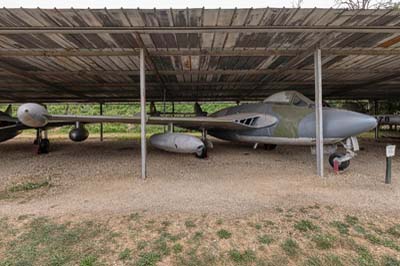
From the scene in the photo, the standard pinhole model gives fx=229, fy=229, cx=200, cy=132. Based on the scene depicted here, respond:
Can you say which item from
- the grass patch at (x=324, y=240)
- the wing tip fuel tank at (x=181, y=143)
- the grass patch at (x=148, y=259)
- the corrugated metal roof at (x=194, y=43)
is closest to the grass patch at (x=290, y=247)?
the grass patch at (x=324, y=240)

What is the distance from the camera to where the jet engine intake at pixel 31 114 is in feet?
18.8

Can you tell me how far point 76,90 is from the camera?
12.5m

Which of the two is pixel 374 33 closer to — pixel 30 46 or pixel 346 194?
pixel 346 194

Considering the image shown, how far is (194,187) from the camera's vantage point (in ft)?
17.7

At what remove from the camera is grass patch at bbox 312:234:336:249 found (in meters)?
2.87

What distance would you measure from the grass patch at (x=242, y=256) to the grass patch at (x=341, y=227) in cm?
145

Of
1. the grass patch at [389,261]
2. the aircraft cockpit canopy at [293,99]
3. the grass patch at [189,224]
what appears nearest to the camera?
the grass patch at [389,261]

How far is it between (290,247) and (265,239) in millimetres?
317

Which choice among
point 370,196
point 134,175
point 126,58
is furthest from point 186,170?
point 370,196

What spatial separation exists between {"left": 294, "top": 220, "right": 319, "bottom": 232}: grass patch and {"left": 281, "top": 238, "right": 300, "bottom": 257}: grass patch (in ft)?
1.26

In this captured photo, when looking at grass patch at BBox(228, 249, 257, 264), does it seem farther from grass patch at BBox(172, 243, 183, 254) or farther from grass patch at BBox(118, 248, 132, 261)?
grass patch at BBox(118, 248, 132, 261)

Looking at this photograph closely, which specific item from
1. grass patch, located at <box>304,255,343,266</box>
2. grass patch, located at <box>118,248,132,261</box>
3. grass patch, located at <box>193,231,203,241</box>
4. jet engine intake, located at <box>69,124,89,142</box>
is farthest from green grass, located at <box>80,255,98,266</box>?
jet engine intake, located at <box>69,124,89,142</box>

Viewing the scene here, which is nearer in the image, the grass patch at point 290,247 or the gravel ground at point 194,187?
the grass patch at point 290,247

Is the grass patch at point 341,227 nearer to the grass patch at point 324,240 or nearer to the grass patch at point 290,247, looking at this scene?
the grass patch at point 324,240
